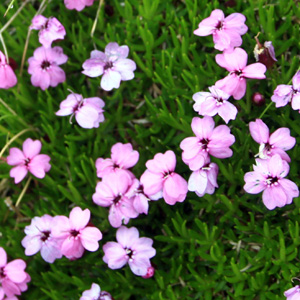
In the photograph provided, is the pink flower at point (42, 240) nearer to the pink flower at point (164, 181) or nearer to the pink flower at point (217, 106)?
the pink flower at point (164, 181)

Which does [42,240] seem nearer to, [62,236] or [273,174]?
[62,236]

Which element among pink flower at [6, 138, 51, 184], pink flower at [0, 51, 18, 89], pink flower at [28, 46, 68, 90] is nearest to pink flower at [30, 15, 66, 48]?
pink flower at [28, 46, 68, 90]

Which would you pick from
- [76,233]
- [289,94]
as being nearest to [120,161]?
[76,233]

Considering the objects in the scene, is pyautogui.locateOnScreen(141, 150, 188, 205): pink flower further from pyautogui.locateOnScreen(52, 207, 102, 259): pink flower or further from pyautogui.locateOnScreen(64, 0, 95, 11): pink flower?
pyautogui.locateOnScreen(64, 0, 95, 11): pink flower

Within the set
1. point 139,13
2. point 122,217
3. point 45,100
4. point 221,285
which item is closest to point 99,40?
point 139,13

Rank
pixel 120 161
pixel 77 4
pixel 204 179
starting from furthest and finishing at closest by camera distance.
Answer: pixel 77 4, pixel 120 161, pixel 204 179

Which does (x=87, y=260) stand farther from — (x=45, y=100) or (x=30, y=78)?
(x=30, y=78)

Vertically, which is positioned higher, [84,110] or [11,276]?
[84,110]
